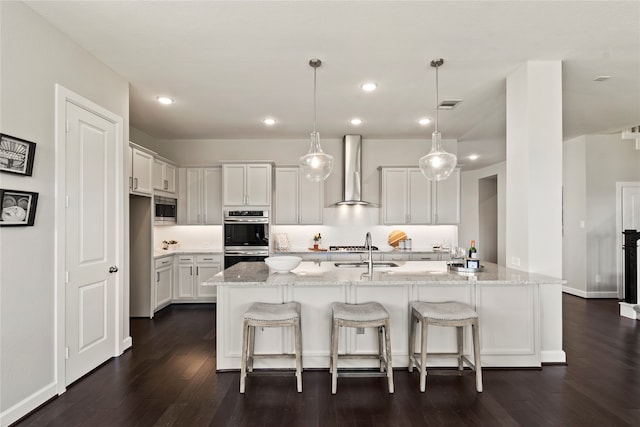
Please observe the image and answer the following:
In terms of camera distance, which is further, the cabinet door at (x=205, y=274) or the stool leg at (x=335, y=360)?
the cabinet door at (x=205, y=274)

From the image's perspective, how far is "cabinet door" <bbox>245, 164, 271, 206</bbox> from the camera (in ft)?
19.4

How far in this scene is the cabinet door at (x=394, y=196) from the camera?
621 cm

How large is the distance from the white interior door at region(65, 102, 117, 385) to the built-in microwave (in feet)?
6.04

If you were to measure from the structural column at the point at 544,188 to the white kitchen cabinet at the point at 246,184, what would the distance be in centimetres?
383

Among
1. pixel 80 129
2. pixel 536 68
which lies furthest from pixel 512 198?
pixel 80 129

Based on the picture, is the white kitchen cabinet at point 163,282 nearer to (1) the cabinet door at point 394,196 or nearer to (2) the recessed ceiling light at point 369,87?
(1) the cabinet door at point 394,196

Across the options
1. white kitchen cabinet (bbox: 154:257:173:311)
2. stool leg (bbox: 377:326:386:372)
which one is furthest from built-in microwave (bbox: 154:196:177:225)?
stool leg (bbox: 377:326:386:372)

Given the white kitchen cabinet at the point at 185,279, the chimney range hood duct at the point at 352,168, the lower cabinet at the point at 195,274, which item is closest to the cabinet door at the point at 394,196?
the chimney range hood duct at the point at 352,168

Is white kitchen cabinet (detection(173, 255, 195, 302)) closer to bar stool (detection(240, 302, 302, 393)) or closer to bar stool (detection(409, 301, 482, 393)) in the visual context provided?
bar stool (detection(240, 302, 302, 393))

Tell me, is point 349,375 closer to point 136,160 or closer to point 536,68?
point 536,68

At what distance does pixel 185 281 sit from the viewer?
5777 mm

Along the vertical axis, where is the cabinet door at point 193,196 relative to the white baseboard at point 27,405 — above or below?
above

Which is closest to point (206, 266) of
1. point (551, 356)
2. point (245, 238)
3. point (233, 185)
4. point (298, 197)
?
point (245, 238)

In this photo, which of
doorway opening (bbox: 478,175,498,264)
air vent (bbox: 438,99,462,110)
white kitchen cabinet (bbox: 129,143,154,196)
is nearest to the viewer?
air vent (bbox: 438,99,462,110)
